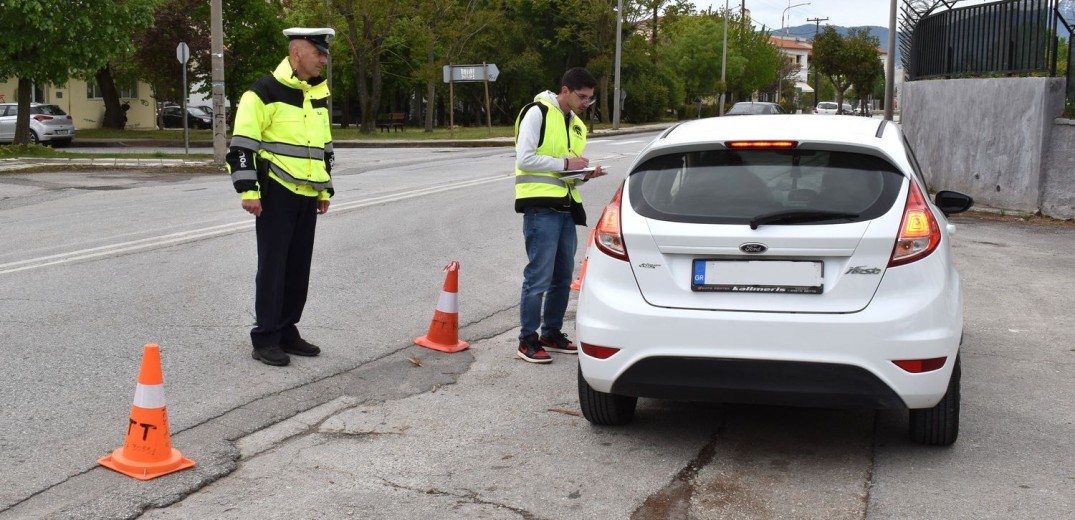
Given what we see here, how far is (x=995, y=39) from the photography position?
53.4ft

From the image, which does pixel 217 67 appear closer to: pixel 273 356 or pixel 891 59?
pixel 891 59

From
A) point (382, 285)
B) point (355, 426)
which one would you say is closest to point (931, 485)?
point (355, 426)

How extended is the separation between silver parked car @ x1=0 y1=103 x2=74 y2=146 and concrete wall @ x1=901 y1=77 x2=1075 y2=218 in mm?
27860

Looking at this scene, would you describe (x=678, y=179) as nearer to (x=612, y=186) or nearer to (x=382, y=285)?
(x=382, y=285)

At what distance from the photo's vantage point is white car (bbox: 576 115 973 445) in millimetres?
4637

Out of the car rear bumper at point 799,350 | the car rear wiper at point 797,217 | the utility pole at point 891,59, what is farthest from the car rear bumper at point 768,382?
the utility pole at point 891,59

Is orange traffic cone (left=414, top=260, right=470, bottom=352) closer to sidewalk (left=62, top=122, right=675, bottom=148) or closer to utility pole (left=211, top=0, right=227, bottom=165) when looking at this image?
utility pole (left=211, top=0, right=227, bottom=165)

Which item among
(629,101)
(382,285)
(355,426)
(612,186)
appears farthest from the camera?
(629,101)

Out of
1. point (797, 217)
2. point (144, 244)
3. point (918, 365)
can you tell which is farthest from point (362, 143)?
point (918, 365)

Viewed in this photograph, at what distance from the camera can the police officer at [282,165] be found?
625 centimetres

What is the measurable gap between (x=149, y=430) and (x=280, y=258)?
1.98 meters

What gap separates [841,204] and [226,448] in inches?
113

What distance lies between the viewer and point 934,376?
15.3 feet

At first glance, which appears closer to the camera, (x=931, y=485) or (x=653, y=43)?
(x=931, y=485)
